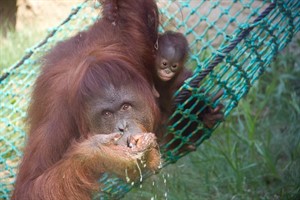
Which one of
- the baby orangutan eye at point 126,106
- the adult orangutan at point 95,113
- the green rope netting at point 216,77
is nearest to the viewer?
the adult orangutan at point 95,113

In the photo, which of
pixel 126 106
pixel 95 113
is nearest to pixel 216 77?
pixel 126 106

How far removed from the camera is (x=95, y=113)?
108 inches

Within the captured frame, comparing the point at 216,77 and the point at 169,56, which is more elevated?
the point at 169,56

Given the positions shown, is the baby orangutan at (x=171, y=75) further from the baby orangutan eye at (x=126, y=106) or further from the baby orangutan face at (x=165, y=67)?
the baby orangutan eye at (x=126, y=106)

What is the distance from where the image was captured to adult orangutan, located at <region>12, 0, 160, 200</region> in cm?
264

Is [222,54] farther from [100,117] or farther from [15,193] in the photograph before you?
[15,193]

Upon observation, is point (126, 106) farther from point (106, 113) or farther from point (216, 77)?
point (216, 77)

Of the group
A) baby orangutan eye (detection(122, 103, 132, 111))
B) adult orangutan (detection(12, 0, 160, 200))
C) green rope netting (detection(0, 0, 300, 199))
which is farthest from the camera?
green rope netting (detection(0, 0, 300, 199))

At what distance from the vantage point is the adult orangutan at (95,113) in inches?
104

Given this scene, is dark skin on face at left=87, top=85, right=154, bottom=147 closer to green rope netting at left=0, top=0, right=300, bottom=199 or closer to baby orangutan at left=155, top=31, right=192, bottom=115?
green rope netting at left=0, top=0, right=300, bottom=199

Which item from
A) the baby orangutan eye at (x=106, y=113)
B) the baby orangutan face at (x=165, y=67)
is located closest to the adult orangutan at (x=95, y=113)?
the baby orangutan eye at (x=106, y=113)

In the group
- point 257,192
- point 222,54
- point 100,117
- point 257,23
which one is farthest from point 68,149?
Result: point 257,192

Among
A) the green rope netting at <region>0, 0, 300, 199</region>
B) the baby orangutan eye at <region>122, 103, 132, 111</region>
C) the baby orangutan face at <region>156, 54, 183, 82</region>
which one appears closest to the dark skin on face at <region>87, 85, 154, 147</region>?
the baby orangutan eye at <region>122, 103, 132, 111</region>

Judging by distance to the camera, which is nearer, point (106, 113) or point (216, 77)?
point (106, 113)
